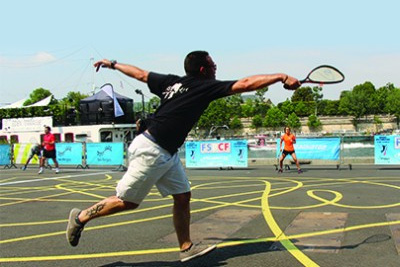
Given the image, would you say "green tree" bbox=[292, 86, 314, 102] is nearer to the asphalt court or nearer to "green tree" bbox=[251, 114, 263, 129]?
"green tree" bbox=[251, 114, 263, 129]

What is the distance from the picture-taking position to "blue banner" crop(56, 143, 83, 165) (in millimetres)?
21375

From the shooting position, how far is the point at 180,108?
4.16 meters

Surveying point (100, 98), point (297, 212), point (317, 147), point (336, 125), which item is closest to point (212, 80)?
point (297, 212)

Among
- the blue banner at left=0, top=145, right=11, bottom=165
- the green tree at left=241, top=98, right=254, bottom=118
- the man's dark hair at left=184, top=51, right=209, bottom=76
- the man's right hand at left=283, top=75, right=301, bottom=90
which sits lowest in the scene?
the blue banner at left=0, top=145, right=11, bottom=165

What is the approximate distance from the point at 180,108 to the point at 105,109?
2845cm

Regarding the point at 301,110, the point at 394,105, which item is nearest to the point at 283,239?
the point at 394,105

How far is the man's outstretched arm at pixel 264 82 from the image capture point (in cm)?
377

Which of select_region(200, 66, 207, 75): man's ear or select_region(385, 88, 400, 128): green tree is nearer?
select_region(200, 66, 207, 75): man's ear

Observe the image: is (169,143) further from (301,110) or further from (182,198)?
(301,110)

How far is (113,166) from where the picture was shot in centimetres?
2125

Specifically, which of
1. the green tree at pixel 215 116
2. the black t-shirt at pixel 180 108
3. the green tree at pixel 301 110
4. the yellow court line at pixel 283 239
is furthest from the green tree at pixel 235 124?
the black t-shirt at pixel 180 108

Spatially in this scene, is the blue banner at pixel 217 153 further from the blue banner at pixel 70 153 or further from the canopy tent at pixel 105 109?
the canopy tent at pixel 105 109

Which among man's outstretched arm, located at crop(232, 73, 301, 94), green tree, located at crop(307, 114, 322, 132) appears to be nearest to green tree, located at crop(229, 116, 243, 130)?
green tree, located at crop(307, 114, 322, 132)

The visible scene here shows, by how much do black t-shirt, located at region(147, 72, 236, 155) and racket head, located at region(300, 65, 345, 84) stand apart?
2.77ft
